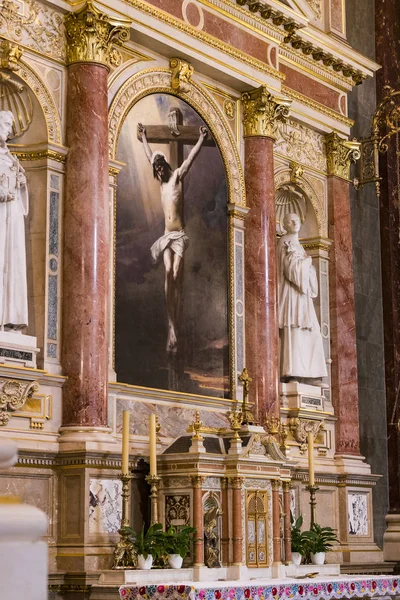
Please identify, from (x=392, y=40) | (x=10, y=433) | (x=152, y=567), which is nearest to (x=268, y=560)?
(x=152, y=567)

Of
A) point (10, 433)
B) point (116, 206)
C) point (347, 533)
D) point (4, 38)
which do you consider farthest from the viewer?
point (347, 533)

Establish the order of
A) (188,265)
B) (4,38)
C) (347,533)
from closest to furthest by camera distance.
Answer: (4,38) → (188,265) → (347,533)

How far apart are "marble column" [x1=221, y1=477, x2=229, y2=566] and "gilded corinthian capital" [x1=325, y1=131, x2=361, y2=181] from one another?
6469mm

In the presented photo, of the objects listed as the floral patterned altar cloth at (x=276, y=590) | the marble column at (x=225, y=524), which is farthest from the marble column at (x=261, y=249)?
the floral patterned altar cloth at (x=276, y=590)

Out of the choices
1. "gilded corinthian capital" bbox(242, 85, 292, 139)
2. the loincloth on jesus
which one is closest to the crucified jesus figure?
the loincloth on jesus

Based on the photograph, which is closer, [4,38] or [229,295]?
[4,38]

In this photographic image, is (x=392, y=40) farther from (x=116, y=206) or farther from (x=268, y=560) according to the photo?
(x=268, y=560)

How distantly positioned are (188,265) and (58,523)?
12.3 ft

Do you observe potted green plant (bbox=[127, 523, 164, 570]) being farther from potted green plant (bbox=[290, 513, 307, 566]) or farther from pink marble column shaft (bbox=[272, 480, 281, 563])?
potted green plant (bbox=[290, 513, 307, 566])

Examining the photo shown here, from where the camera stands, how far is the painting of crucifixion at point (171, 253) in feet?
40.2

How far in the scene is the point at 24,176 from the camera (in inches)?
448

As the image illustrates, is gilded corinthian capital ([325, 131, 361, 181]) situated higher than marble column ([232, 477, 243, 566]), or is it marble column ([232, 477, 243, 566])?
gilded corinthian capital ([325, 131, 361, 181])

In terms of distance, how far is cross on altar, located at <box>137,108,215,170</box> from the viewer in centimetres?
1307

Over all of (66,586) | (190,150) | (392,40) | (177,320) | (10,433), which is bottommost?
(66,586)
